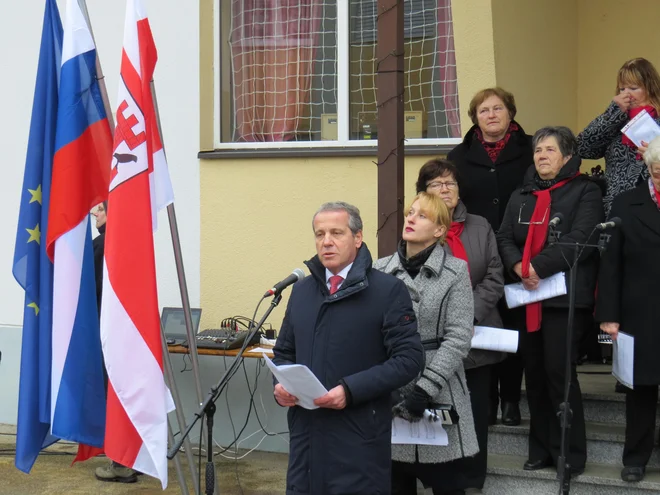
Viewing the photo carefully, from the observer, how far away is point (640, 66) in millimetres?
5832

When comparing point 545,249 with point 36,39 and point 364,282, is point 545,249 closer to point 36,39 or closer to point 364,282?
point 364,282

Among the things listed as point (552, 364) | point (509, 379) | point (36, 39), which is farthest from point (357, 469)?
point (36, 39)

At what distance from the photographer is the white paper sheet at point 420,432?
488 centimetres

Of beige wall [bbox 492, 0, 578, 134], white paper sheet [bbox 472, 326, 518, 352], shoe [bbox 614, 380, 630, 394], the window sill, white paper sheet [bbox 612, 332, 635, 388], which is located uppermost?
beige wall [bbox 492, 0, 578, 134]

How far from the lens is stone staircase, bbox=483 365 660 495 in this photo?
5.57 meters

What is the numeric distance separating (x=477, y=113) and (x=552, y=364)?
158cm

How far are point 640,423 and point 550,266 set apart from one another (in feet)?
3.12

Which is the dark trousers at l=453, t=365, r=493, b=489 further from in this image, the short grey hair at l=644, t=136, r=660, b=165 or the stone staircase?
the short grey hair at l=644, t=136, r=660, b=165

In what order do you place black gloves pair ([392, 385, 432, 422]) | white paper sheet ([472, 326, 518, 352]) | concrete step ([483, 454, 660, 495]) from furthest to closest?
concrete step ([483, 454, 660, 495]), white paper sheet ([472, 326, 518, 352]), black gloves pair ([392, 385, 432, 422])

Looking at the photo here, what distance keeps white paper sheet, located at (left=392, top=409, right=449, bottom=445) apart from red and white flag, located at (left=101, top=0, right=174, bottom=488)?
111cm

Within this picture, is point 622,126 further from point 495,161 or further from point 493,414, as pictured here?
point 493,414

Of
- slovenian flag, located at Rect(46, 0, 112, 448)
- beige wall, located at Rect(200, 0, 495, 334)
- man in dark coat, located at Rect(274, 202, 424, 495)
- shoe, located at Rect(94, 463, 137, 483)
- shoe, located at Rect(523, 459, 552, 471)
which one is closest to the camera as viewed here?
man in dark coat, located at Rect(274, 202, 424, 495)

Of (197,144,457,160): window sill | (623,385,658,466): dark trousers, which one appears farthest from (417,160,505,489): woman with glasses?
(197,144,457,160): window sill

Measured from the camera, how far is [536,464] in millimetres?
5758
